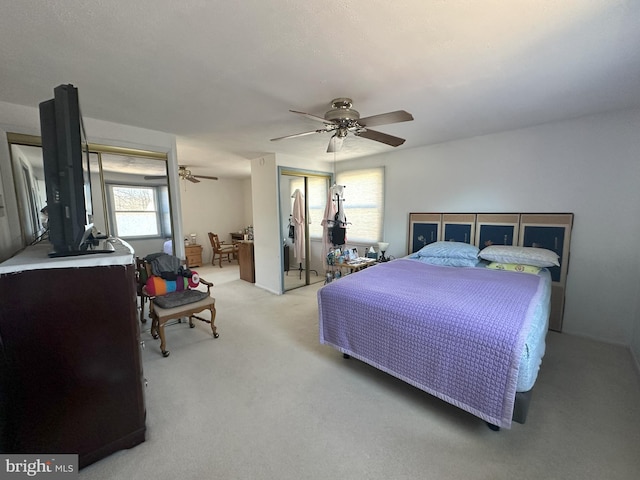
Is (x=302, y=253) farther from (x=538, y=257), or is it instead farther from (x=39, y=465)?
(x=39, y=465)

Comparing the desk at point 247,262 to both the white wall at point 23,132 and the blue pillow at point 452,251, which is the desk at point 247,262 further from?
the blue pillow at point 452,251

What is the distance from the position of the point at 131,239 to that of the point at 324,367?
2775mm

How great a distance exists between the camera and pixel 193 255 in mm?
6652

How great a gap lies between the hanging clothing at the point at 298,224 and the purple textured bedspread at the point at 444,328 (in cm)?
250

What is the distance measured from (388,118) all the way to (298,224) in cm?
320

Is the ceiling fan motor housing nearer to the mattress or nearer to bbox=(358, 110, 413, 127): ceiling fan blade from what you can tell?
bbox=(358, 110, 413, 127): ceiling fan blade

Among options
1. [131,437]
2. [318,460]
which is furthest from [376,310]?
[131,437]

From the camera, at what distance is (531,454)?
1532 mm

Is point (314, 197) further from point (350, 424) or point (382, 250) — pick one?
point (350, 424)

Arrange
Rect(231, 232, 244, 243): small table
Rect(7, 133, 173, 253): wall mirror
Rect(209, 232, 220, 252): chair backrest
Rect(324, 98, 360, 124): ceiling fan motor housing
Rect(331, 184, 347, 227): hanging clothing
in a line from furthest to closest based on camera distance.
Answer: Rect(231, 232, 244, 243): small table → Rect(209, 232, 220, 252): chair backrest → Rect(331, 184, 347, 227): hanging clothing → Rect(7, 133, 173, 253): wall mirror → Rect(324, 98, 360, 124): ceiling fan motor housing

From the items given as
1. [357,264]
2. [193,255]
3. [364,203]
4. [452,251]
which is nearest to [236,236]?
[193,255]

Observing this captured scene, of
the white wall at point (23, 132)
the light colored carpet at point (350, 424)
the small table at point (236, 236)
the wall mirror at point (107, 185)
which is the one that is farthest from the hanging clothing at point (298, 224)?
the small table at point (236, 236)

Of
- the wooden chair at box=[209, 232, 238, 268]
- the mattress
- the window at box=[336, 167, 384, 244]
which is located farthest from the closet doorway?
the mattress

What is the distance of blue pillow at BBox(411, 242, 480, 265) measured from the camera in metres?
3.25
